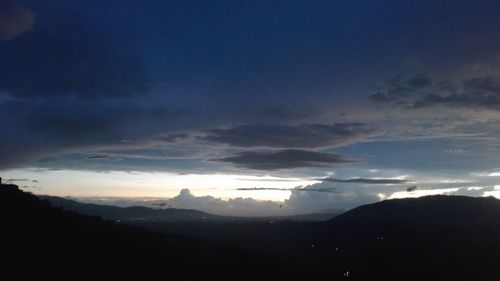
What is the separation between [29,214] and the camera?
103625 mm

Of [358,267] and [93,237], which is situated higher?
[93,237]

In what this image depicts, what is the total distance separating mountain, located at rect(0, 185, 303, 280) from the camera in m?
74.2

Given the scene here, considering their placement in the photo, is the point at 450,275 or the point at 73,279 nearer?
the point at 73,279

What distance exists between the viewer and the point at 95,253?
9256 centimetres

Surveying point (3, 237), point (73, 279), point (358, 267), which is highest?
point (3, 237)

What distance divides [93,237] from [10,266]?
42591 millimetres

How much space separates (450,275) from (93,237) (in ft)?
417

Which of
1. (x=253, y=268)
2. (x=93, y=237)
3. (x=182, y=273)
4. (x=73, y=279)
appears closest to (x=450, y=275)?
(x=253, y=268)

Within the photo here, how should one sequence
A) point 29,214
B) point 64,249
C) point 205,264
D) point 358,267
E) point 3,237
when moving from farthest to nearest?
1. point 358,267
2. point 205,264
3. point 29,214
4. point 64,249
5. point 3,237

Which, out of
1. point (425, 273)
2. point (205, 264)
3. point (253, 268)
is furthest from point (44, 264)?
point (425, 273)

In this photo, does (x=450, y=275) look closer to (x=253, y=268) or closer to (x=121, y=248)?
(x=253, y=268)

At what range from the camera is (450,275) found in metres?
157

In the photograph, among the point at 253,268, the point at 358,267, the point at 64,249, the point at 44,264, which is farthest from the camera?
the point at 358,267

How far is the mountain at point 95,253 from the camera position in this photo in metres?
74.2
